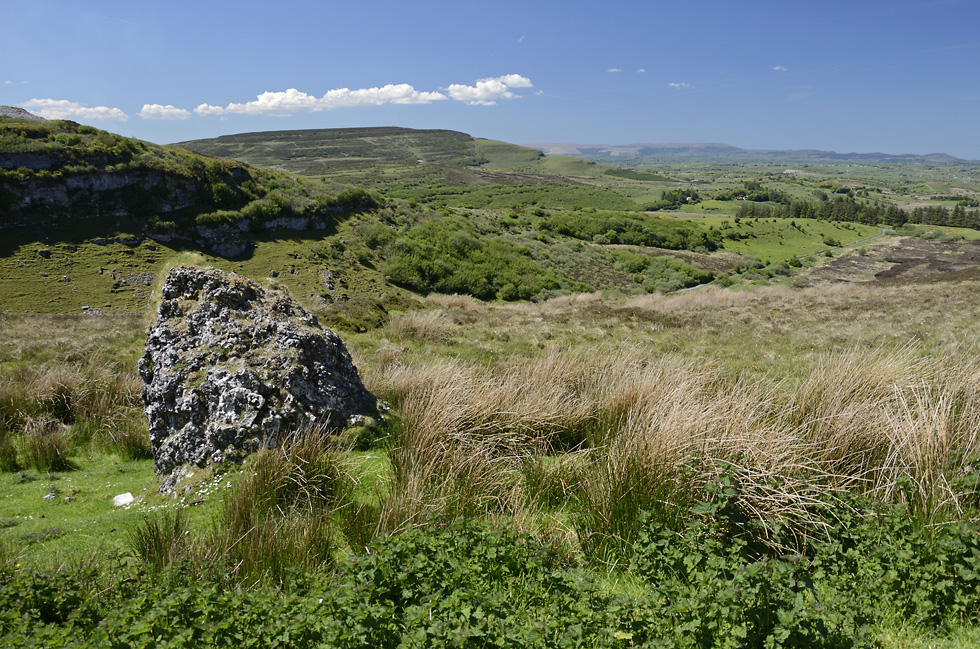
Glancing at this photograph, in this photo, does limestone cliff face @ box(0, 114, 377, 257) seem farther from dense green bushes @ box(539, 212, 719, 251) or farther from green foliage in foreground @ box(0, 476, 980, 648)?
dense green bushes @ box(539, 212, 719, 251)

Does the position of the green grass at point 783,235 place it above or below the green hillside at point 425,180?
below

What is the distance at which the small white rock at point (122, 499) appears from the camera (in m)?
4.89

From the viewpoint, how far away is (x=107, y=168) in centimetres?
3069

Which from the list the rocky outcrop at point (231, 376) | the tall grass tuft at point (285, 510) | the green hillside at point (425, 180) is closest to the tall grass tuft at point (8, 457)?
the rocky outcrop at point (231, 376)

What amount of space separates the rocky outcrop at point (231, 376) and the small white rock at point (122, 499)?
33 cm

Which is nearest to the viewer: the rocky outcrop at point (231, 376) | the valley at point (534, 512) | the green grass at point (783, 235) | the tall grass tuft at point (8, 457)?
the valley at point (534, 512)

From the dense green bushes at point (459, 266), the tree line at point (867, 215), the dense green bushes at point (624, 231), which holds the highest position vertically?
the tree line at point (867, 215)

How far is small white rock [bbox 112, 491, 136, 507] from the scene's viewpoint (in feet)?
16.0

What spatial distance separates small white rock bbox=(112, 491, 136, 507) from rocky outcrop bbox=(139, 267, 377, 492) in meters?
0.33

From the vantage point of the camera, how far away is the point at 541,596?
9.25ft

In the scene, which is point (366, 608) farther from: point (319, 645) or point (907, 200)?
point (907, 200)

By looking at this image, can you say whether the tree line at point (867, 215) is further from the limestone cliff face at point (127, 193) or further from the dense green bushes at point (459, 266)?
the limestone cliff face at point (127, 193)

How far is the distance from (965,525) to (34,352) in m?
17.2

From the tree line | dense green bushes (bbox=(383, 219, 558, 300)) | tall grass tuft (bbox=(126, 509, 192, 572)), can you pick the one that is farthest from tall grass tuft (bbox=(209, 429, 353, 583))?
the tree line
